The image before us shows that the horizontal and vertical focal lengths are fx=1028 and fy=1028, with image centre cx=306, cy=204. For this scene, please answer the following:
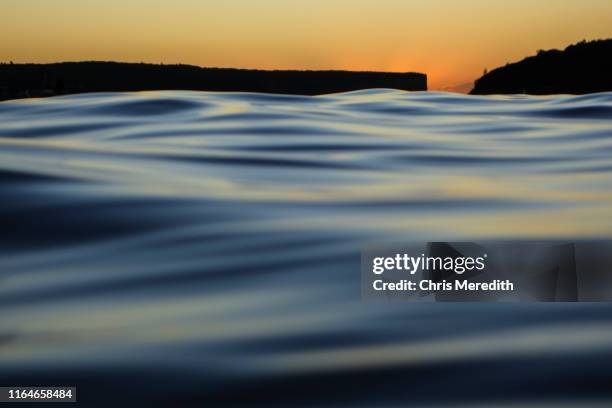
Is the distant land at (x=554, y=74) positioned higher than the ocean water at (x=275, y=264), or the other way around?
the distant land at (x=554, y=74)

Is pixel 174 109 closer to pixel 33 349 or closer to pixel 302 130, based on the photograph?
pixel 302 130

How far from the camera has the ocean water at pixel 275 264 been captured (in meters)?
2.21

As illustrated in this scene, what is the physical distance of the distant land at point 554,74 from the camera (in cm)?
2662

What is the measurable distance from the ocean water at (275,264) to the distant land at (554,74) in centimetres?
2044
